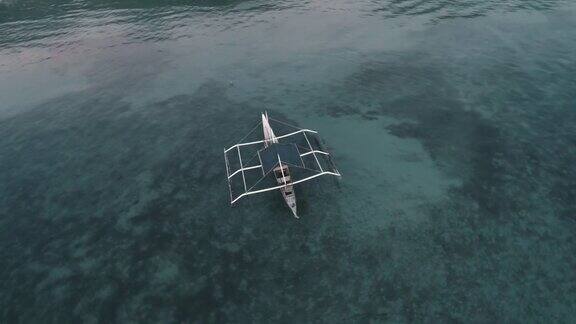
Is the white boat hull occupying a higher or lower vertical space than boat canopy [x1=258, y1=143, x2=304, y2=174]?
lower

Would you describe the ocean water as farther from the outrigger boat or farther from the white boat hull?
the outrigger boat

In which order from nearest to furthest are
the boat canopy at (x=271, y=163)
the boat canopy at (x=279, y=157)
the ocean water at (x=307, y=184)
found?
the ocean water at (x=307, y=184), the boat canopy at (x=279, y=157), the boat canopy at (x=271, y=163)

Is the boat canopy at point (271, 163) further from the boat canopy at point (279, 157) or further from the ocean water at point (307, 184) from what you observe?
the ocean water at point (307, 184)

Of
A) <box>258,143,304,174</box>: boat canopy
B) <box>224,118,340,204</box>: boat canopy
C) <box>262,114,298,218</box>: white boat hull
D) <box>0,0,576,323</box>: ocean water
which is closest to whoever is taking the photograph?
<box>0,0,576,323</box>: ocean water

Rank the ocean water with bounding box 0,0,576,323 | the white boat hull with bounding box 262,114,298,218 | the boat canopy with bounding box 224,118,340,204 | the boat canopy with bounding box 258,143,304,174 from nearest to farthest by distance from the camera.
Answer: the ocean water with bounding box 0,0,576,323 < the white boat hull with bounding box 262,114,298,218 < the boat canopy with bounding box 258,143,304,174 < the boat canopy with bounding box 224,118,340,204

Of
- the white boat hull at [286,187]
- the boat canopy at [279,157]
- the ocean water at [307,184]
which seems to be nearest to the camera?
the ocean water at [307,184]

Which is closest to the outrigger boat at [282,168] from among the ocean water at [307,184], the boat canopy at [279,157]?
the boat canopy at [279,157]

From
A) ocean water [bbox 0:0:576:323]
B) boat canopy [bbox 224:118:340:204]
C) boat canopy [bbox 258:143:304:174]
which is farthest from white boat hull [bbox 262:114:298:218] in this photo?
ocean water [bbox 0:0:576:323]
